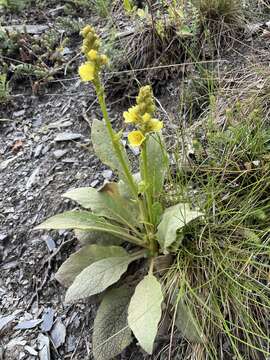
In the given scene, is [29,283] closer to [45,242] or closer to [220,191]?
[45,242]

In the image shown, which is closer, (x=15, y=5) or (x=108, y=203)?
(x=108, y=203)

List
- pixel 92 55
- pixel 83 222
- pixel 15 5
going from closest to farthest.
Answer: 1. pixel 92 55
2. pixel 83 222
3. pixel 15 5

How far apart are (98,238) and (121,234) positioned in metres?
0.13

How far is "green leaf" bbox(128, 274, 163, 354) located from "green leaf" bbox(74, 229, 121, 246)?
0.27 meters

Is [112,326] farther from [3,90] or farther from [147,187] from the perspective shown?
[3,90]

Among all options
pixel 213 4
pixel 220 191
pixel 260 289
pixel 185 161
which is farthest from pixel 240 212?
pixel 213 4

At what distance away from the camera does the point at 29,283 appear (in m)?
1.87

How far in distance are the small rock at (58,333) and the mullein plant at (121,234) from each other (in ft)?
0.56

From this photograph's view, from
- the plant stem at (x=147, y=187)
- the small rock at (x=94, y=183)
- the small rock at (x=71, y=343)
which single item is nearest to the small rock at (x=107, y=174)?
the small rock at (x=94, y=183)

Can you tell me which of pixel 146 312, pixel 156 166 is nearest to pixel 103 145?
pixel 156 166

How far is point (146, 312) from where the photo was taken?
138 centimetres

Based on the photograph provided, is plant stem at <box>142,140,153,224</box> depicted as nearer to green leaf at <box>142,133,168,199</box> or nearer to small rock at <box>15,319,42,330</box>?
green leaf at <box>142,133,168,199</box>

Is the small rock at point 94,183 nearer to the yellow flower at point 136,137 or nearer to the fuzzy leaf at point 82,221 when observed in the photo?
the fuzzy leaf at point 82,221

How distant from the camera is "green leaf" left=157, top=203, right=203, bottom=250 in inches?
59.3
